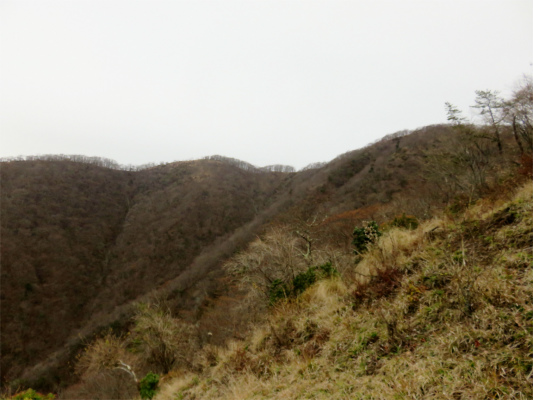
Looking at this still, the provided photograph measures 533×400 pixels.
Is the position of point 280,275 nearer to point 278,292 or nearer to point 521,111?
point 278,292

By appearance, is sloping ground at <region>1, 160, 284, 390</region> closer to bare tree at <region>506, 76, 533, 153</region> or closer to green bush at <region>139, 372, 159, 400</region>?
green bush at <region>139, 372, 159, 400</region>

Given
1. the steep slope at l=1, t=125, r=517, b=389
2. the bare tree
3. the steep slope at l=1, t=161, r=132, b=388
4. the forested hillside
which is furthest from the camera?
the steep slope at l=1, t=161, r=132, b=388

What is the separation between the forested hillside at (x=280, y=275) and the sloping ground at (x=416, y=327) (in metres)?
0.03

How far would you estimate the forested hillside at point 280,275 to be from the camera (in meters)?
3.43

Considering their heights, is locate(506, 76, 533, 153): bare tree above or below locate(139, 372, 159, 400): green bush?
above

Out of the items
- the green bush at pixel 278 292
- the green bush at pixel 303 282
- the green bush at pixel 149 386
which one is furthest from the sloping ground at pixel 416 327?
the green bush at pixel 149 386

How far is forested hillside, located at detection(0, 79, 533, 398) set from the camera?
343 centimetres

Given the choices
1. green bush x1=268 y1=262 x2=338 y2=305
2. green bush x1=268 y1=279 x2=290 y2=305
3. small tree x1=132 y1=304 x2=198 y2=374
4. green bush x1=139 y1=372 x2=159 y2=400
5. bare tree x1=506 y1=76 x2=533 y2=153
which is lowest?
small tree x1=132 y1=304 x2=198 y2=374

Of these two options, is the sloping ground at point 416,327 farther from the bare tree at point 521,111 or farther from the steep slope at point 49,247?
the steep slope at point 49,247

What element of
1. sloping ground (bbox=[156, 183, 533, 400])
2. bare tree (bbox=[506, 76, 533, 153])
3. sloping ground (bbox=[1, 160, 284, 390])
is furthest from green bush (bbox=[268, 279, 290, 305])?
sloping ground (bbox=[1, 160, 284, 390])

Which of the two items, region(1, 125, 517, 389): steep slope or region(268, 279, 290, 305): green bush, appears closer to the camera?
region(268, 279, 290, 305): green bush

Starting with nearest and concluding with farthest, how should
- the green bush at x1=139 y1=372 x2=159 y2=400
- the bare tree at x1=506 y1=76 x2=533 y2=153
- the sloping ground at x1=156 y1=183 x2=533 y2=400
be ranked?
the sloping ground at x1=156 y1=183 x2=533 y2=400, the green bush at x1=139 y1=372 x2=159 y2=400, the bare tree at x1=506 y1=76 x2=533 y2=153

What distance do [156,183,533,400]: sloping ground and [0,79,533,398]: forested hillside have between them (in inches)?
1.0

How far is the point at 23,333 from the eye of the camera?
47.4 meters
